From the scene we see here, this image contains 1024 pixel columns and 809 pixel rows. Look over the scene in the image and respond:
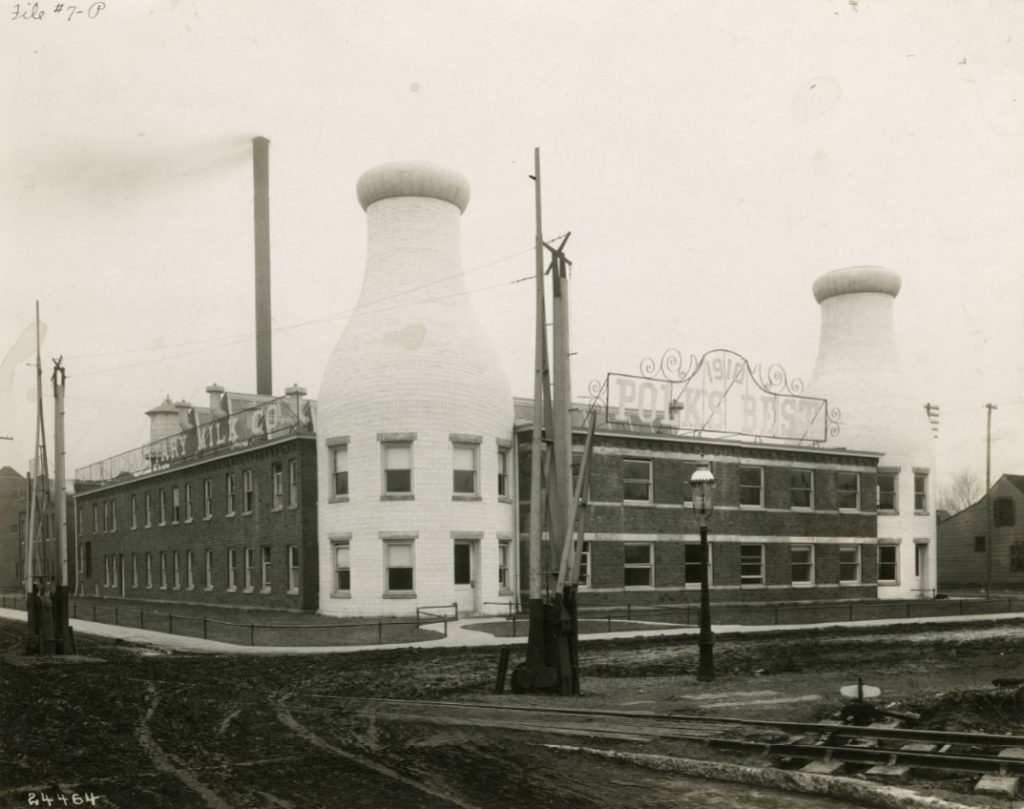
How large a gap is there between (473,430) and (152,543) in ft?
76.1

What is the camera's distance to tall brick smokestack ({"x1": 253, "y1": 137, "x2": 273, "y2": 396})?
45531 millimetres

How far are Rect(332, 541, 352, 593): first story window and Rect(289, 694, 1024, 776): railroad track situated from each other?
1850cm

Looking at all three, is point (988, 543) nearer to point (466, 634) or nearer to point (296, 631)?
point (466, 634)

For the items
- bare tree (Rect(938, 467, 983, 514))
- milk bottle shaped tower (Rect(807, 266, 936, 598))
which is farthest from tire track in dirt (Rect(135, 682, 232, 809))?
bare tree (Rect(938, 467, 983, 514))

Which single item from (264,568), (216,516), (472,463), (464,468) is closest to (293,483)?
(264,568)

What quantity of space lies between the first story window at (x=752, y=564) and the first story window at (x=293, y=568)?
54.1ft

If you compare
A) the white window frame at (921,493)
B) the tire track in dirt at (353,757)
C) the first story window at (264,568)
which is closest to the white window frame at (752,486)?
the white window frame at (921,493)

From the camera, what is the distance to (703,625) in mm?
16875

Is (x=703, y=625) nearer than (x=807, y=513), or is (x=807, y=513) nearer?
(x=703, y=625)

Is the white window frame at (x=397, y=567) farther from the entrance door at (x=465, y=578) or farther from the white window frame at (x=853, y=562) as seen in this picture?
the white window frame at (x=853, y=562)

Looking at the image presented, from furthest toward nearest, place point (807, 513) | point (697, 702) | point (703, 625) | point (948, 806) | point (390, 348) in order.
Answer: point (807, 513)
point (390, 348)
point (703, 625)
point (697, 702)
point (948, 806)

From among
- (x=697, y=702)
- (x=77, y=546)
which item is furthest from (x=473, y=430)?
(x=77, y=546)

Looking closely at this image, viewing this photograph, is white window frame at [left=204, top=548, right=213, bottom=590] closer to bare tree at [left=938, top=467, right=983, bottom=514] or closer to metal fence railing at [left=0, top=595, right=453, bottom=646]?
metal fence railing at [left=0, top=595, right=453, bottom=646]

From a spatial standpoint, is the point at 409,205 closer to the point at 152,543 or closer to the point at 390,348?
the point at 390,348
